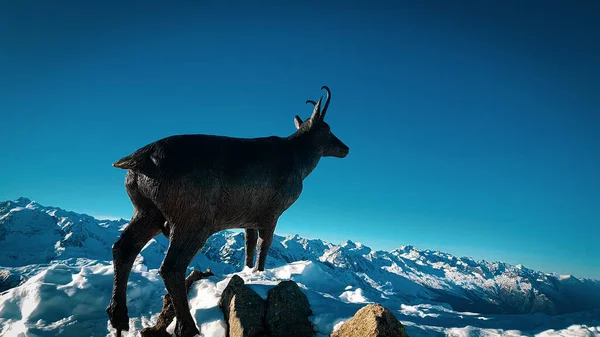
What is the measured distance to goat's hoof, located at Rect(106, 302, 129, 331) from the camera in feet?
20.7

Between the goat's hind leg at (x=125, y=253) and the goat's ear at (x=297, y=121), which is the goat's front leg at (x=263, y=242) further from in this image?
the goat's ear at (x=297, y=121)

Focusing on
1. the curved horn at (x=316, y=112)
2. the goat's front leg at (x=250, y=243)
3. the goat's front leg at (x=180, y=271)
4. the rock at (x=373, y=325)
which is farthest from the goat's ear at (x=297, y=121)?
the rock at (x=373, y=325)

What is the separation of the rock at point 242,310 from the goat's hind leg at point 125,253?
6.37 feet

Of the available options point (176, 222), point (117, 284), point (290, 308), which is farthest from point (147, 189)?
point (290, 308)

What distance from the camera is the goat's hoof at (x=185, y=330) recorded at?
6047 millimetres

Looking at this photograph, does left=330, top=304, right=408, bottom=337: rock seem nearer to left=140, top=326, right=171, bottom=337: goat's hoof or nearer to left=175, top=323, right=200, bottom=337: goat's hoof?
left=175, top=323, right=200, bottom=337: goat's hoof

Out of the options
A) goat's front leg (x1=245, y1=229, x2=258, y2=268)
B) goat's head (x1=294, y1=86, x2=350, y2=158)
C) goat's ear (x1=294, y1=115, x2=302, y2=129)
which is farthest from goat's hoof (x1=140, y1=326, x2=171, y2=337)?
goat's ear (x1=294, y1=115, x2=302, y2=129)

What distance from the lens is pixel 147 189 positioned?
6113mm

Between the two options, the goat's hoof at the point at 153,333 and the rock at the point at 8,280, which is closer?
the goat's hoof at the point at 153,333

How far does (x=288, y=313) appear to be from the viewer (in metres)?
5.88

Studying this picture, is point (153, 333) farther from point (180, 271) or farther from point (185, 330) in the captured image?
point (180, 271)

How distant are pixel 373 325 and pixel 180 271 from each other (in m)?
3.59

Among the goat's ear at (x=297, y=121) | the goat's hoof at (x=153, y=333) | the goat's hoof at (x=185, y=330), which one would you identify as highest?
the goat's ear at (x=297, y=121)

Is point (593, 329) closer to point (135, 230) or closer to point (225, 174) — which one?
point (225, 174)
